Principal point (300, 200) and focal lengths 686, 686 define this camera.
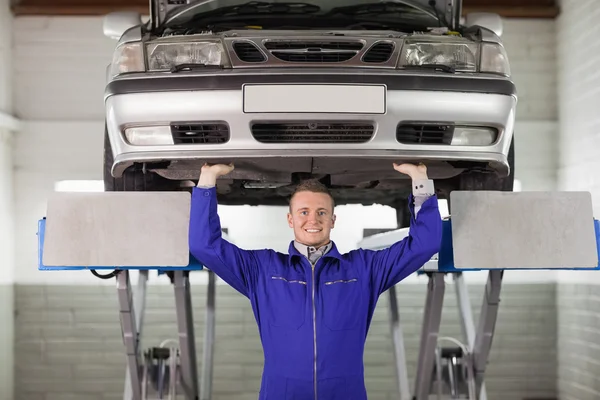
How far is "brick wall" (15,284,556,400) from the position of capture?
18.3ft

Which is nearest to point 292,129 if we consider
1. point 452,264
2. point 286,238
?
point 452,264

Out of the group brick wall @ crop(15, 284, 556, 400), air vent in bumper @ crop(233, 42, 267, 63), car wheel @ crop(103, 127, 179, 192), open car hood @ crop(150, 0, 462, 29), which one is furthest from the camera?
brick wall @ crop(15, 284, 556, 400)

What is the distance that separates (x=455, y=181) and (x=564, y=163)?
3149 mm

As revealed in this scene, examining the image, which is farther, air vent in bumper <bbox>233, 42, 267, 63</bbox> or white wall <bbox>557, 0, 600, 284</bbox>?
white wall <bbox>557, 0, 600, 284</bbox>

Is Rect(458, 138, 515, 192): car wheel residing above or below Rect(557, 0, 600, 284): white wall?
below

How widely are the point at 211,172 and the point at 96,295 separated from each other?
3.68 m

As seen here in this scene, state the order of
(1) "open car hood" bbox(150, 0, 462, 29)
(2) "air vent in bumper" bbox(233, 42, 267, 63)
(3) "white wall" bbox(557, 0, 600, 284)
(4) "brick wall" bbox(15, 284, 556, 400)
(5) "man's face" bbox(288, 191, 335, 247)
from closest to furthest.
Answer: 1. (5) "man's face" bbox(288, 191, 335, 247)
2. (2) "air vent in bumper" bbox(233, 42, 267, 63)
3. (1) "open car hood" bbox(150, 0, 462, 29)
4. (3) "white wall" bbox(557, 0, 600, 284)
5. (4) "brick wall" bbox(15, 284, 556, 400)

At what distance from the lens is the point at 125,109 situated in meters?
2.43

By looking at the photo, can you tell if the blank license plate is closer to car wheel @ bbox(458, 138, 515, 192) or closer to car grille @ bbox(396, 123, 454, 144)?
car grille @ bbox(396, 123, 454, 144)

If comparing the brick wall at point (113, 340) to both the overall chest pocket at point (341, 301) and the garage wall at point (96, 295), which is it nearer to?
the garage wall at point (96, 295)

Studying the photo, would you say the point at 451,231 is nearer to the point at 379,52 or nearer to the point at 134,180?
the point at 379,52

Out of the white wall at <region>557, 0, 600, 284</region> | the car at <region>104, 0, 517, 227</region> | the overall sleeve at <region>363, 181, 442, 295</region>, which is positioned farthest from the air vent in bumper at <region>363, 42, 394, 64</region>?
the white wall at <region>557, 0, 600, 284</region>

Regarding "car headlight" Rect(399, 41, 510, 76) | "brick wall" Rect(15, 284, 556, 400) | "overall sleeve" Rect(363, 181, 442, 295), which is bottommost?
"brick wall" Rect(15, 284, 556, 400)

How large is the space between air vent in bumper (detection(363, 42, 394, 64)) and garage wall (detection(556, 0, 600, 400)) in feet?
9.49
